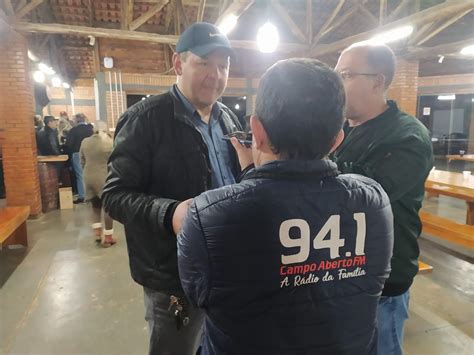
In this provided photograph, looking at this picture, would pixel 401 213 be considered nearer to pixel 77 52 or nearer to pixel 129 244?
pixel 129 244

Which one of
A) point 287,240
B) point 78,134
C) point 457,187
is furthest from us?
point 78,134

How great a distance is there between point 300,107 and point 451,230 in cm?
380

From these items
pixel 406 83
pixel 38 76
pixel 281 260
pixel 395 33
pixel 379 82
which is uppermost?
pixel 38 76

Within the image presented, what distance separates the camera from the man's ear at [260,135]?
78cm

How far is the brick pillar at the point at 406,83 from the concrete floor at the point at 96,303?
4723 mm

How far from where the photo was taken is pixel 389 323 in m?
1.47

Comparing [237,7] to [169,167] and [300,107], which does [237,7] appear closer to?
[169,167]

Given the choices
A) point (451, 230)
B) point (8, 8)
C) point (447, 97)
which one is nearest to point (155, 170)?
point (451, 230)

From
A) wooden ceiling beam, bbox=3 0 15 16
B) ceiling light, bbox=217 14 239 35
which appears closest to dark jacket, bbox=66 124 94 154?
wooden ceiling beam, bbox=3 0 15 16

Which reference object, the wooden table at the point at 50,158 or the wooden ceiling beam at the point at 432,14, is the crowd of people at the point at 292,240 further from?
the wooden table at the point at 50,158

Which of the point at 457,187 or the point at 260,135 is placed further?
Result: the point at 457,187

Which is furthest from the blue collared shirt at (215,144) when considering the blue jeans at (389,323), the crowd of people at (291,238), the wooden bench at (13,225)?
the wooden bench at (13,225)

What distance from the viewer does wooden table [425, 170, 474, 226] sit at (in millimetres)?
4477

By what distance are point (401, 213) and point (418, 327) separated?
1.96 m
